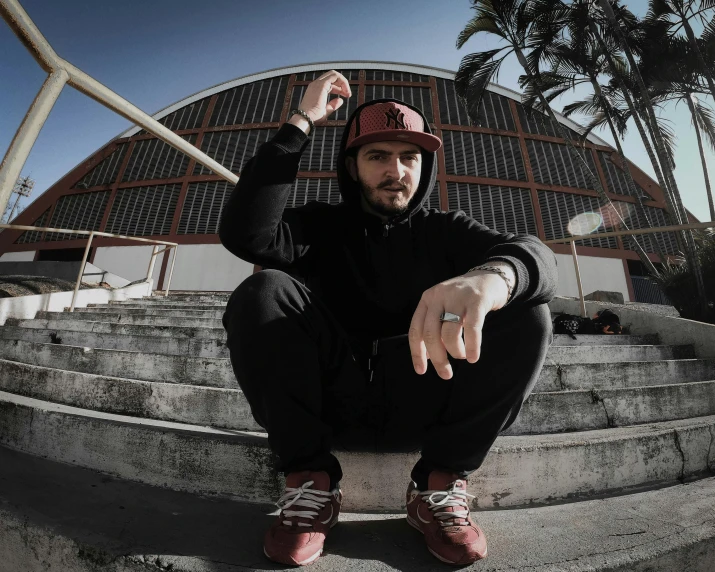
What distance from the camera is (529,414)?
1646mm

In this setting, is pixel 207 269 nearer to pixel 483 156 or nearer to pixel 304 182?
pixel 304 182

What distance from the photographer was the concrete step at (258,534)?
843mm

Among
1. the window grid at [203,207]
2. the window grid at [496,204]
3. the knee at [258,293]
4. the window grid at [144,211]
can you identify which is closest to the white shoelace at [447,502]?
the knee at [258,293]

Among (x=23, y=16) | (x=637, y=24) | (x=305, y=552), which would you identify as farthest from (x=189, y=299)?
(x=637, y=24)

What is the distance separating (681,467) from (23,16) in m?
2.71

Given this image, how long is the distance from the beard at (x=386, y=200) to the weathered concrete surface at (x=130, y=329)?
70.5 inches

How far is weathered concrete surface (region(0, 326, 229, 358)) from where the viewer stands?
2.56 meters

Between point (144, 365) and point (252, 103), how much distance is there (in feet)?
50.9

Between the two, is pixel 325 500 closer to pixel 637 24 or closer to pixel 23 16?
pixel 23 16

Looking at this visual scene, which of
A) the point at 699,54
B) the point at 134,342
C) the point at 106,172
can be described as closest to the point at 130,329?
the point at 134,342

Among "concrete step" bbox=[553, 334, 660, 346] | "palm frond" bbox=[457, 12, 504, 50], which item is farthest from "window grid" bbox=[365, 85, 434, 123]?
"concrete step" bbox=[553, 334, 660, 346]

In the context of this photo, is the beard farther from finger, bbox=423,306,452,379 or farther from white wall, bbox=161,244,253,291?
white wall, bbox=161,244,253,291

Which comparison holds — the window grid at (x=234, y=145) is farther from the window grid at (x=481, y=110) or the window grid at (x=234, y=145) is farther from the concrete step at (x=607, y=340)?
the concrete step at (x=607, y=340)

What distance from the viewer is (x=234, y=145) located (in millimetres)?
13953
